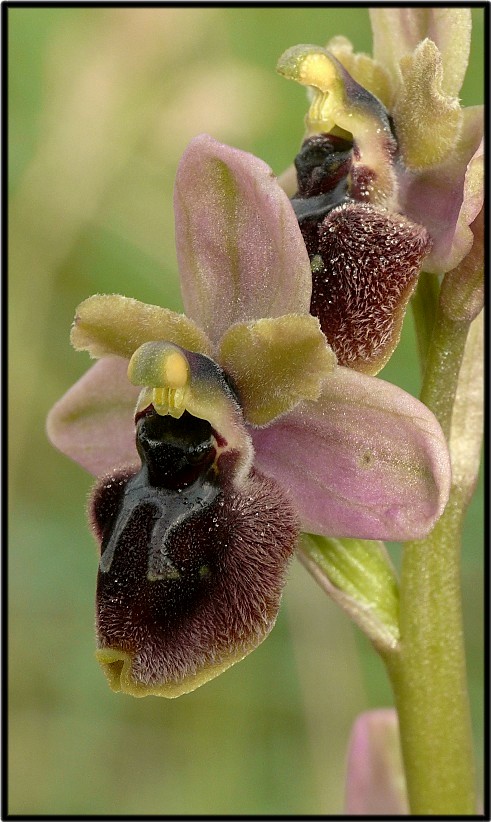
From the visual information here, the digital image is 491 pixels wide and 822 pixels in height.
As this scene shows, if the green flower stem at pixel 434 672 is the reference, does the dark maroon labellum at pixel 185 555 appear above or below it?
above

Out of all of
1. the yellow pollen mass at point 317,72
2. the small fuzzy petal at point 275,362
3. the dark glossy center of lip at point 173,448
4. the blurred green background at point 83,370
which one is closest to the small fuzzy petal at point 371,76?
the yellow pollen mass at point 317,72

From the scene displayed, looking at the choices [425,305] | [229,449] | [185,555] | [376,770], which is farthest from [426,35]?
[376,770]

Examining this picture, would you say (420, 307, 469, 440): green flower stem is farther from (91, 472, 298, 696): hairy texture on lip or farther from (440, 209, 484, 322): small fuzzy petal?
(91, 472, 298, 696): hairy texture on lip

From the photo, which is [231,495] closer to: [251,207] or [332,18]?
[251,207]

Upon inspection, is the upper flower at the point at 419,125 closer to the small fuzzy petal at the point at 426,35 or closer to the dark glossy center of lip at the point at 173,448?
the small fuzzy petal at the point at 426,35

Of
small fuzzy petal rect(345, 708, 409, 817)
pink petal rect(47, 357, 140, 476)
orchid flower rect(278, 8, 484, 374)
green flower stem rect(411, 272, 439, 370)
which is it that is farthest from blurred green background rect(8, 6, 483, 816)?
orchid flower rect(278, 8, 484, 374)

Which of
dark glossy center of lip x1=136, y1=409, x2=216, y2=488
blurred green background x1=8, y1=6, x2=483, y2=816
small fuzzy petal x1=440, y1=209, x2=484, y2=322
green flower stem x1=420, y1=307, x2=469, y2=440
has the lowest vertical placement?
blurred green background x1=8, y1=6, x2=483, y2=816
